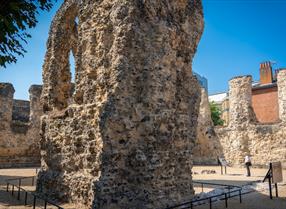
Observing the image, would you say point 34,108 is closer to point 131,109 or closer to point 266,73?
point 131,109

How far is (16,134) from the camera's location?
21.5 metres

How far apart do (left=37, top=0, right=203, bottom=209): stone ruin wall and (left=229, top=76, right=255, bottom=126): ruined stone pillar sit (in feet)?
44.0

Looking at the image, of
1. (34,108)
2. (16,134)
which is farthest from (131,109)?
(34,108)

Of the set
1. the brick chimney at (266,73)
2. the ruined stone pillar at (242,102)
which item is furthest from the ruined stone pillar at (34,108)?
the brick chimney at (266,73)

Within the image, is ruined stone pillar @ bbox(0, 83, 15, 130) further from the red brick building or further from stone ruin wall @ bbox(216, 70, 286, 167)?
the red brick building

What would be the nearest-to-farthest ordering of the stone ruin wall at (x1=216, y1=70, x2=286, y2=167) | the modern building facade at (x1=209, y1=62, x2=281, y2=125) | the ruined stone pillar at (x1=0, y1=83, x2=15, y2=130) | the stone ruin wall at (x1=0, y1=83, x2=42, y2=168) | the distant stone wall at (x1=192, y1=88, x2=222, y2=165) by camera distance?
1. the stone ruin wall at (x1=216, y1=70, x2=286, y2=167)
2. the stone ruin wall at (x1=0, y1=83, x2=42, y2=168)
3. the ruined stone pillar at (x1=0, y1=83, x2=15, y2=130)
4. the distant stone wall at (x1=192, y1=88, x2=222, y2=165)
5. the modern building facade at (x1=209, y1=62, x2=281, y2=125)

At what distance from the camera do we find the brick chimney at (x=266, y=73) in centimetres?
3544

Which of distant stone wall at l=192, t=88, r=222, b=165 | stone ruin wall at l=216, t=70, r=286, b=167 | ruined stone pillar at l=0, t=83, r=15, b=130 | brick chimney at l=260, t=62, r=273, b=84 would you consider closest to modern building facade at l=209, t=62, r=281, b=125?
brick chimney at l=260, t=62, r=273, b=84

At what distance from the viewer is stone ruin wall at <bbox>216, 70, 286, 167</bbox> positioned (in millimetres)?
19281

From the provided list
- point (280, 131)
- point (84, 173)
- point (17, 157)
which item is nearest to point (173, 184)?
point (84, 173)

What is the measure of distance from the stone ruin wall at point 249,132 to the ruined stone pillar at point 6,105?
16037 millimetres

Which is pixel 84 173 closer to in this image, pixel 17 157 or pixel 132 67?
pixel 132 67

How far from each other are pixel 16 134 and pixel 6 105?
7.31ft

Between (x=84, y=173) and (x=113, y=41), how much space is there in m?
3.49
